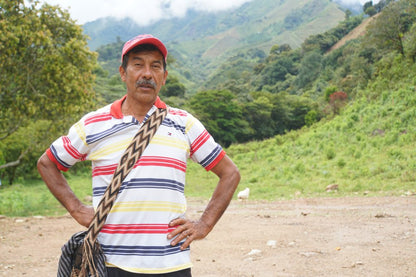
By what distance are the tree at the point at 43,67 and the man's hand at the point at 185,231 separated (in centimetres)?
774

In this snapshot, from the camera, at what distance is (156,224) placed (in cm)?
189

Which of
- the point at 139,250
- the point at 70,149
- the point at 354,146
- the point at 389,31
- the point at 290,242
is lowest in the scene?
the point at 354,146

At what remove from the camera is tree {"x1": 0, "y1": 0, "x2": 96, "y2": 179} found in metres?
8.72

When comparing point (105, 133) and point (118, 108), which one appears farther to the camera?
point (118, 108)

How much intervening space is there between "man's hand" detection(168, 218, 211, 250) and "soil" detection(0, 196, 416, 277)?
9.87ft

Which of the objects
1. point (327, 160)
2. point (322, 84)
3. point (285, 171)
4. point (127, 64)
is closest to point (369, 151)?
point (327, 160)

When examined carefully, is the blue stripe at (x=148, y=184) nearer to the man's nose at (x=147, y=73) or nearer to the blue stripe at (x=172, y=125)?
the blue stripe at (x=172, y=125)

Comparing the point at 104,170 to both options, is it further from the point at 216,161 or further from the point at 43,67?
the point at 43,67

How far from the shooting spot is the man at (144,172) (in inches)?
74.0

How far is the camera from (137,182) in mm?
1890

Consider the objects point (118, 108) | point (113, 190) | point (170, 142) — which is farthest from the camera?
point (118, 108)

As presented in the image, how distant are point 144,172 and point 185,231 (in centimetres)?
35

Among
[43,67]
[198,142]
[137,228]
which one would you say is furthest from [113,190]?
[43,67]

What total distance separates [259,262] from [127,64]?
380 centimetres
